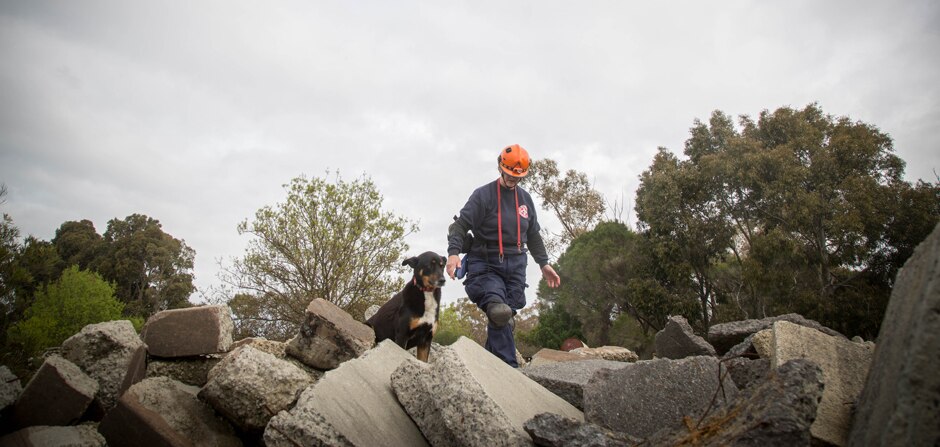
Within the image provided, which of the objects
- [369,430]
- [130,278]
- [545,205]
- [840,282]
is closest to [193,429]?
[369,430]

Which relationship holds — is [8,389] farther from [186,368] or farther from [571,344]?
[571,344]

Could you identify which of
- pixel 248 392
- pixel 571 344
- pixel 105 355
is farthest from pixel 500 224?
pixel 571 344

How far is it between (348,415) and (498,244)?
9.03 ft

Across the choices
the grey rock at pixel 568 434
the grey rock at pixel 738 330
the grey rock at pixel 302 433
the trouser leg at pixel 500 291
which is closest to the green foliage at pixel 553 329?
the grey rock at pixel 738 330

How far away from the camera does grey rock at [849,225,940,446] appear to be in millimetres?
1367

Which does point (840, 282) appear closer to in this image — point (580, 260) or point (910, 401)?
point (580, 260)

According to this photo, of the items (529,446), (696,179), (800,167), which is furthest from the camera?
(696,179)

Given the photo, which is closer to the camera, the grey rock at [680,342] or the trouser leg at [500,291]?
the trouser leg at [500,291]

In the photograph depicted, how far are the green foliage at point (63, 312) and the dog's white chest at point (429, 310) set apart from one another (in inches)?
217

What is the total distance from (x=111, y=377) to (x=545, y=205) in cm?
2890

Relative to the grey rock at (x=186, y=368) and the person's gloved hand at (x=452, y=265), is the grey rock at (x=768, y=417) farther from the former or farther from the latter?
the grey rock at (x=186, y=368)

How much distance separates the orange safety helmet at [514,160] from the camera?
525cm

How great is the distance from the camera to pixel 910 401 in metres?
1.41

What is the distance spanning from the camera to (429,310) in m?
5.40
